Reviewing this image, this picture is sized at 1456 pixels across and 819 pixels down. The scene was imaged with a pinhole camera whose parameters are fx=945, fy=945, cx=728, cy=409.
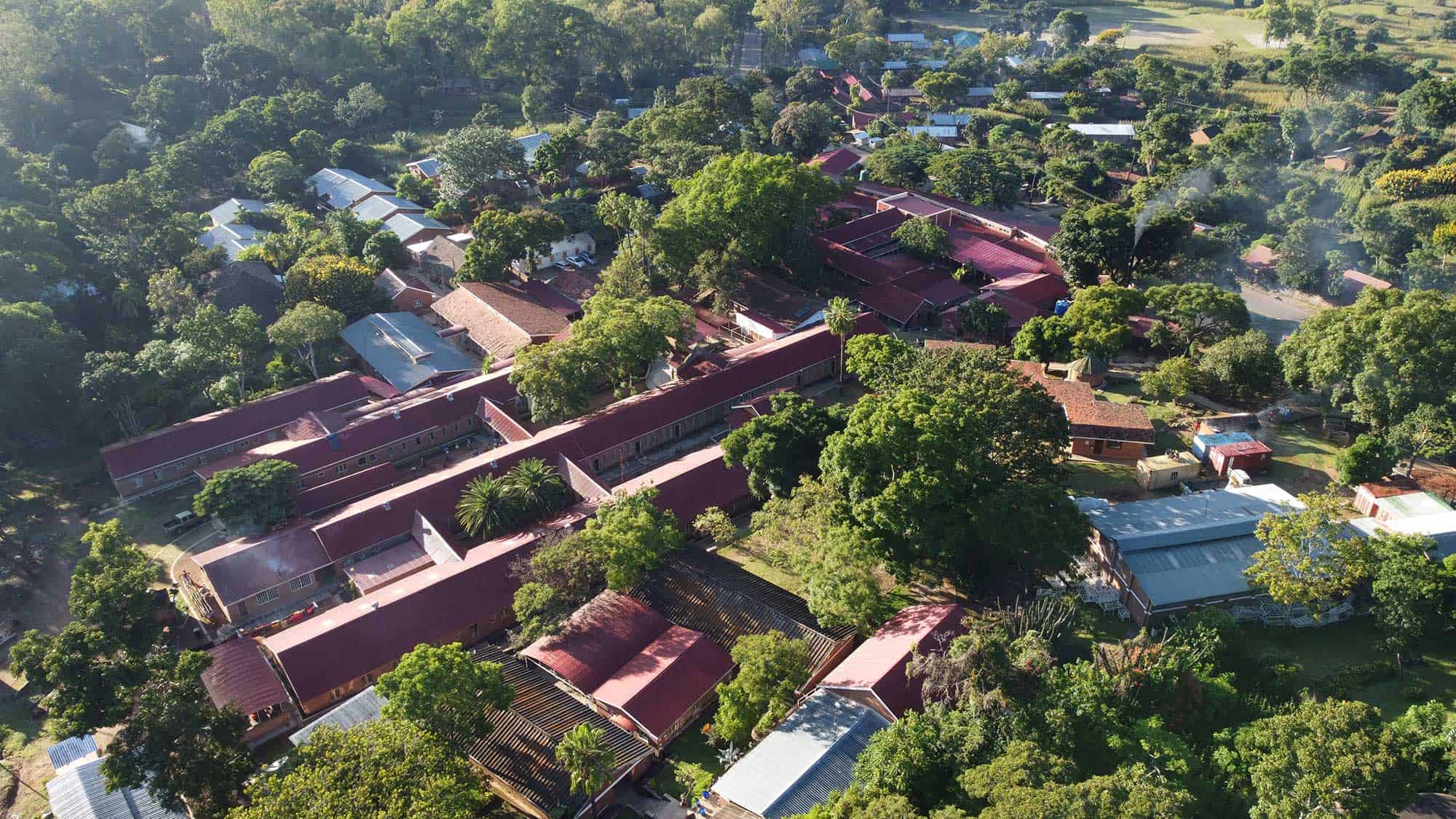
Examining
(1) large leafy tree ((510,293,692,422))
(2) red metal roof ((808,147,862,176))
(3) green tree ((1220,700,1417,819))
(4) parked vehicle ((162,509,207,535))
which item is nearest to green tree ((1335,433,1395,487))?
(3) green tree ((1220,700,1417,819))

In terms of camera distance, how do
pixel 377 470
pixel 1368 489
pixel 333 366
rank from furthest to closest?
pixel 333 366 < pixel 377 470 < pixel 1368 489

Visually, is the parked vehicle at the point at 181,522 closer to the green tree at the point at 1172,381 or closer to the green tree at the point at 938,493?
the green tree at the point at 938,493

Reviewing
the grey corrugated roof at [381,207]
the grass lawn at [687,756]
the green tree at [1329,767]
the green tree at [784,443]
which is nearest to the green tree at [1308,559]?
the green tree at [1329,767]

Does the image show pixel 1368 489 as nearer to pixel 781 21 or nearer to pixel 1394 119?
pixel 1394 119

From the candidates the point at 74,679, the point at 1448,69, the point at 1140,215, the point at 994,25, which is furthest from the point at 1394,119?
the point at 74,679

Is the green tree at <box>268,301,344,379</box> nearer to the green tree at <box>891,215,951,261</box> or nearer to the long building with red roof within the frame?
Answer: the long building with red roof

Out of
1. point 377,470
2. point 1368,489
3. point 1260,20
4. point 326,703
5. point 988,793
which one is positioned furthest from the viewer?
point 1260,20

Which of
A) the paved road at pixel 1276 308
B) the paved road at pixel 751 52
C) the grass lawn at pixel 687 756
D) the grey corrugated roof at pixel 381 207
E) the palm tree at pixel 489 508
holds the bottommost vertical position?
the paved road at pixel 1276 308
